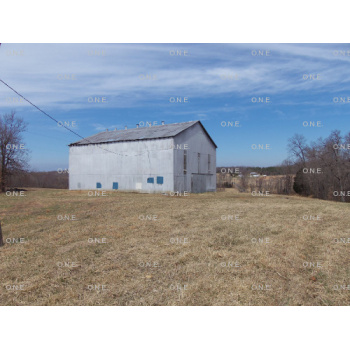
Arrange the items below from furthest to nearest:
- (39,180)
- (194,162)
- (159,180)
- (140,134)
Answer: (39,180) < (140,134) < (194,162) < (159,180)

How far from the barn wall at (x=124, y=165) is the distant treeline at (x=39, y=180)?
2.42 metres

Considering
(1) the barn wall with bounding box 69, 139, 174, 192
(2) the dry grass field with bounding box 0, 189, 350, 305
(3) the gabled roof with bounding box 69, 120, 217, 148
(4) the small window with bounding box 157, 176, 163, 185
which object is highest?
(3) the gabled roof with bounding box 69, 120, 217, 148

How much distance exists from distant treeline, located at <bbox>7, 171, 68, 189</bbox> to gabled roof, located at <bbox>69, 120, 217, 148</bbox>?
496 centimetres

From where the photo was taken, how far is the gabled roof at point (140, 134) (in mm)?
26247

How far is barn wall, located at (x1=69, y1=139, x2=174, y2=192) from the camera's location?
82.6 ft

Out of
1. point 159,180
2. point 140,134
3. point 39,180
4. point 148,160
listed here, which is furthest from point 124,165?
point 39,180

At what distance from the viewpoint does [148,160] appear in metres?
26.0

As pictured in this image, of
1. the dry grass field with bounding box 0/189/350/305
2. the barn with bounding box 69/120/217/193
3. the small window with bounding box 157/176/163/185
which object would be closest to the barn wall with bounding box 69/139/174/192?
the barn with bounding box 69/120/217/193

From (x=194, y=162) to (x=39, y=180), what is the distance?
1830 cm

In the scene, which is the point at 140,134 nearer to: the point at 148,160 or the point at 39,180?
the point at 148,160

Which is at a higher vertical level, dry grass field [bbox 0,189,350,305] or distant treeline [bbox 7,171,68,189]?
distant treeline [bbox 7,171,68,189]

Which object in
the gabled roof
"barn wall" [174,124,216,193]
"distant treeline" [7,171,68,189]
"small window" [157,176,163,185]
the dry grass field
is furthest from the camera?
"distant treeline" [7,171,68,189]

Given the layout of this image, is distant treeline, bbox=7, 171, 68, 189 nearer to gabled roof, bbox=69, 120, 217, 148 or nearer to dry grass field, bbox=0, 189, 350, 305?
gabled roof, bbox=69, 120, 217, 148

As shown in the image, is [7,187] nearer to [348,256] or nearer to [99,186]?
[99,186]
